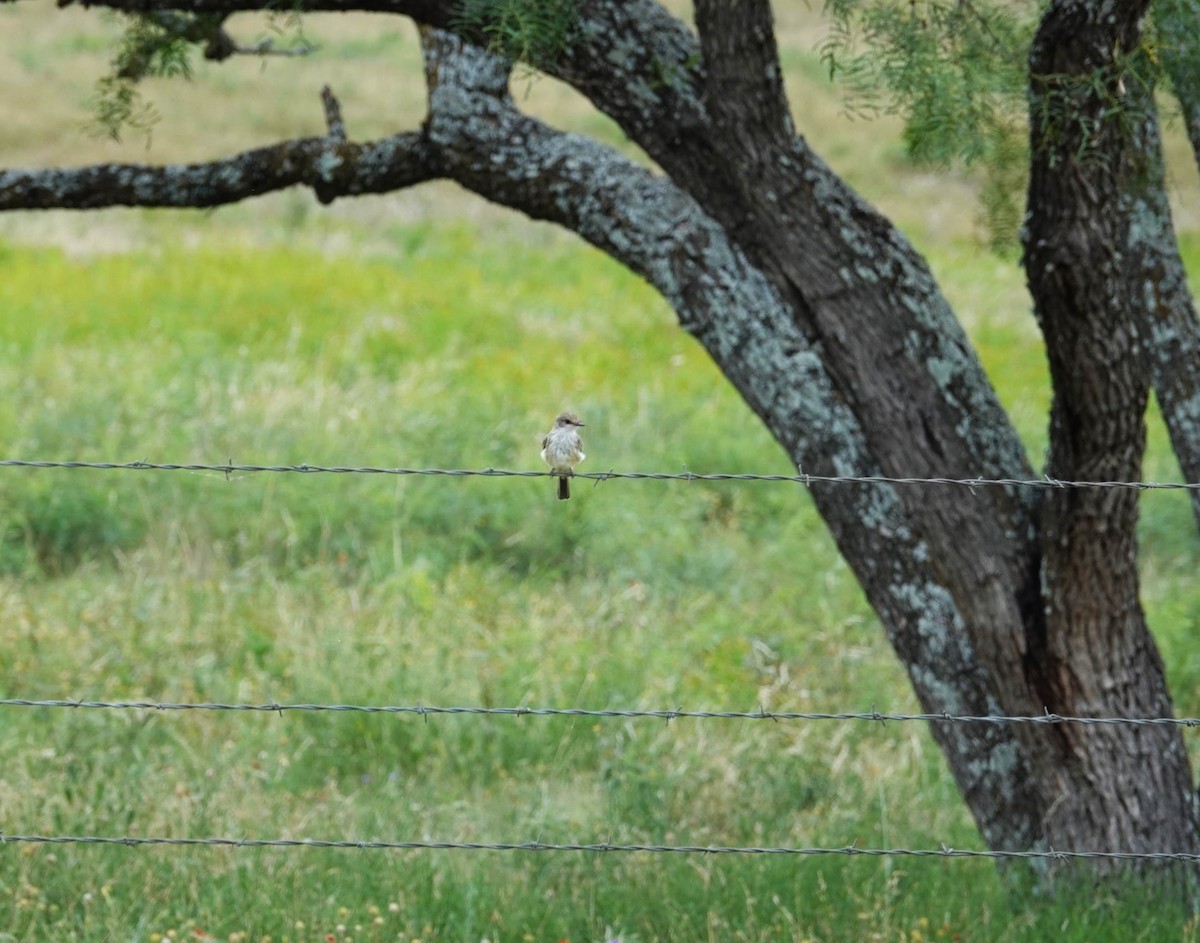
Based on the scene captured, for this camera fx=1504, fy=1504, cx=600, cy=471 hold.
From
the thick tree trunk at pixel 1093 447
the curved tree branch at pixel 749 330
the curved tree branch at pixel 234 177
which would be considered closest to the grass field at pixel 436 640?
the thick tree trunk at pixel 1093 447

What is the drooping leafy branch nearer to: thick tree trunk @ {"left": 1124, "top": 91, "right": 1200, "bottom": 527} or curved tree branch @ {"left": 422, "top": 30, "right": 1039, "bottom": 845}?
thick tree trunk @ {"left": 1124, "top": 91, "right": 1200, "bottom": 527}

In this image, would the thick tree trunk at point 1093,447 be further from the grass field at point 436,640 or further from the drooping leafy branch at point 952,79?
the grass field at point 436,640

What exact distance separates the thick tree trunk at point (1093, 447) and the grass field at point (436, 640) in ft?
1.07

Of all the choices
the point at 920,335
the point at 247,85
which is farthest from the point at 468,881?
the point at 247,85

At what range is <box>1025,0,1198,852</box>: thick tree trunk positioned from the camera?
149 inches

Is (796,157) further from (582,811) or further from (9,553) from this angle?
(9,553)

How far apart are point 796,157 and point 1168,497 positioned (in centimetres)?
671

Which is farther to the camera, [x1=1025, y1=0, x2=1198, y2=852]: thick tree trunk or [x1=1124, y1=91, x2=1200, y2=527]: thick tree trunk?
[x1=1124, y1=91, x2=1200, y2=527]: thick tree trunk

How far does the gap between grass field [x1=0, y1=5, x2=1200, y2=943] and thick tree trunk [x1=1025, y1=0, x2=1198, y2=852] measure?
0.33 m

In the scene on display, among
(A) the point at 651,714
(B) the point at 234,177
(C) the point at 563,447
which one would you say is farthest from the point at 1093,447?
(B) the point at 234,177

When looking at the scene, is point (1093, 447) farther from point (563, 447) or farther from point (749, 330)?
point (563, 447)

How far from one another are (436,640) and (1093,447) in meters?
3.87

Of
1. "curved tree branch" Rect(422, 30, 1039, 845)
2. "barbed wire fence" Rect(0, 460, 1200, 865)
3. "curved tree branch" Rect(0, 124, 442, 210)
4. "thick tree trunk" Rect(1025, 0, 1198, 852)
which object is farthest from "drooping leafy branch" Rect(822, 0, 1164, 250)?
"curved tree branch" Rect(0, 124, 442, 210)

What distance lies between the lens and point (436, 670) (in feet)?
22.0
